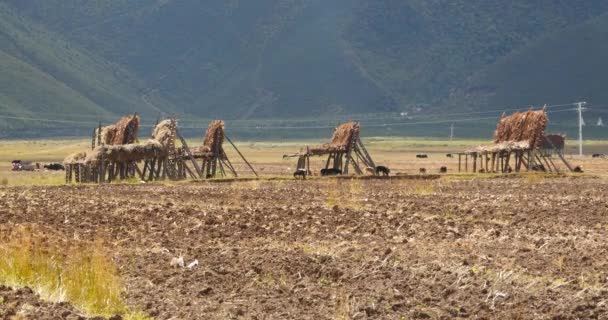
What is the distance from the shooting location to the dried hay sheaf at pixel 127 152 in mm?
46719

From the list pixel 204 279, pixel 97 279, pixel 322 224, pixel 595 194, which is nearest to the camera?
pixel 97 279

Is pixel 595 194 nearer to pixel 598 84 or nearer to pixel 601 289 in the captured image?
pixel 601 289

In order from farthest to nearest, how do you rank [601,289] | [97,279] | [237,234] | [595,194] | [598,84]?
1. [598,84]
2. [595,194]
3. [237,234]
4. [601,289]
5. [97,279]

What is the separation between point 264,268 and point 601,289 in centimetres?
423

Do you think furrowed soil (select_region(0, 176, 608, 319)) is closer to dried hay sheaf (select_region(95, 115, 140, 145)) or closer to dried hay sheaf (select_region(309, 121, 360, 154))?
dried hay sheaf (select_region(95, 115, 140, 145))

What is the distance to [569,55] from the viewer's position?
19212 centimetres

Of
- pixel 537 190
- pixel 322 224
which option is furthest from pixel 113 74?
pixel 322 224

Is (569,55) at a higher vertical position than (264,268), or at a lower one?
higher

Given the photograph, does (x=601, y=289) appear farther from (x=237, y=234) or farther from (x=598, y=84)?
(x=598, y=84)

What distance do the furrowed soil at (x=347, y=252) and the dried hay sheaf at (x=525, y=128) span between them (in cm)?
2393

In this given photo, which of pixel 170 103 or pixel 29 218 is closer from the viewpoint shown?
pixel 29 218

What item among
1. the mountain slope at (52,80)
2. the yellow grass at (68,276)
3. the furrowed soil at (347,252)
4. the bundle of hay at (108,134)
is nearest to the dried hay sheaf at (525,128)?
the bundle of hay at (108,134)

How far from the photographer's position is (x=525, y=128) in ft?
186

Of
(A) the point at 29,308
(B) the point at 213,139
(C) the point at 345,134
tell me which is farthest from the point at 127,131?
(A) the point at 29,308
